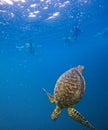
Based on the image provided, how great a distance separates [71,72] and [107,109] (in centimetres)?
1969

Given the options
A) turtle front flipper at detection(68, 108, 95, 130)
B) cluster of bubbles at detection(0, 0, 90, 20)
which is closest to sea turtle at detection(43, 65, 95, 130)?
turtle front flipper at detection(68, 108, 95, 130)

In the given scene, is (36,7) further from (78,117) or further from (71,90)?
(78,117)

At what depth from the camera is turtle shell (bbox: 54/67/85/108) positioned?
421 centimetres

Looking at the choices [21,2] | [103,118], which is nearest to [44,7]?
[21,2]

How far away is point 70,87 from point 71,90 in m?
0.07

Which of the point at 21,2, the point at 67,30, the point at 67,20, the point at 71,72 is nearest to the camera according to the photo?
the point at 71,72

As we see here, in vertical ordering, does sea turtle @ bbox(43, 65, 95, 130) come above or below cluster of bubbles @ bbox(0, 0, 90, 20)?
below

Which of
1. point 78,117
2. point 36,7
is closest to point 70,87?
point 78,117

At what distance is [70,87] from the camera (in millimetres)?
4273

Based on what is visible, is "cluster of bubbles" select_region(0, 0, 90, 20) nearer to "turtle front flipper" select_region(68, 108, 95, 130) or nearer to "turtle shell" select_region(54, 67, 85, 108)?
"turtle shell" select_region(54, 67, 85, 108)

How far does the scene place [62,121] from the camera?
1002 inches

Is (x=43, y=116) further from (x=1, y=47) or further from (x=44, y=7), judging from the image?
(x=44, y=7)

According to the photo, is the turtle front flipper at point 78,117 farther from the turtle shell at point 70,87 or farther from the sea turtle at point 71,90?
the turtle shell at point 70,87

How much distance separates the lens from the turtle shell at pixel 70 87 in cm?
421
